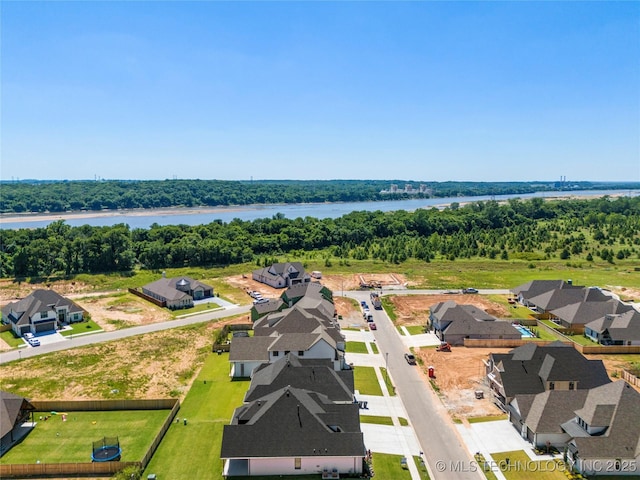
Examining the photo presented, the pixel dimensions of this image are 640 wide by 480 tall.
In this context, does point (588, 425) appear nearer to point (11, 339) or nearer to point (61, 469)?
point (61, 469)

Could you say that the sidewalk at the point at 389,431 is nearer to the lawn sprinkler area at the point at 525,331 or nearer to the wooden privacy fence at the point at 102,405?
the wooden privacy fence at the point at 102,405

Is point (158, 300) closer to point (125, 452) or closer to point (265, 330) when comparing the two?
point (265, 330)

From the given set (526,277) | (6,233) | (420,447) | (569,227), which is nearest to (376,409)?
(420,447)

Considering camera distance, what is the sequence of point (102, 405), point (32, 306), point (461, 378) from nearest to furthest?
point (102, 405) → point (461, 378) → point (32, 306)

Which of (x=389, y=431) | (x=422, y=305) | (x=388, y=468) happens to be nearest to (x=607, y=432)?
(x=389, y=431)

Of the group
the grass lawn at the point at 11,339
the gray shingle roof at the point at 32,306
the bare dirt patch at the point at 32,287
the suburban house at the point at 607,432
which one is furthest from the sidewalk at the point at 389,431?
the bare dirt patch at the point at 32,287

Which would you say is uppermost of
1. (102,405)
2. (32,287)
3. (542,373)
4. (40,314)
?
(40,314)

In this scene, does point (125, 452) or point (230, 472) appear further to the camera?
point (125, 452)
